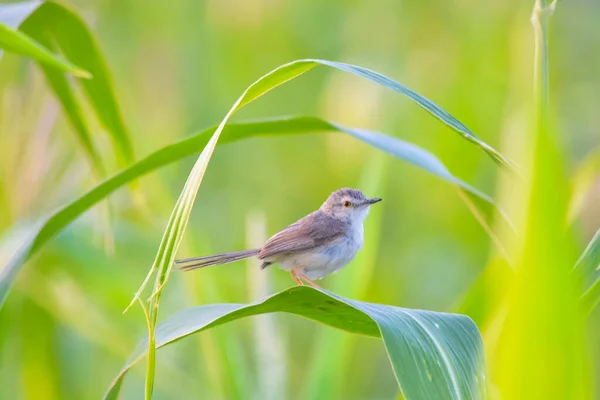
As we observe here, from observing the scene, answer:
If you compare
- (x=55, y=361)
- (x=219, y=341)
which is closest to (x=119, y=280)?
(x=55, y=361)

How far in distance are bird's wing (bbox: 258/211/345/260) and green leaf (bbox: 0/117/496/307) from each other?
0.89m

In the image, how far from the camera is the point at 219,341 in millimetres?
2656

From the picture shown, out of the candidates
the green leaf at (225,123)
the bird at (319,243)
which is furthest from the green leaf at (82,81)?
the green leaf at (225,123)

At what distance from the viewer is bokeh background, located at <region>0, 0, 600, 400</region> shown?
314 centimetres

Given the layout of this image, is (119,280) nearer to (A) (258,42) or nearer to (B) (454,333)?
(B) (454,333)

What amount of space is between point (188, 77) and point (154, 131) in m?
0.66

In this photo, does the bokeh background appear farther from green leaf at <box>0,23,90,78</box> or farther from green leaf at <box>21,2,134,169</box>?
green leaf at <box>0,23,90,78</box>

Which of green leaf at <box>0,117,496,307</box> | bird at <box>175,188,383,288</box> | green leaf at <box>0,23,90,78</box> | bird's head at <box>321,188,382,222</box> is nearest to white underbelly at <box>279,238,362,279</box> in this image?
bird at <box>175,188,383,288</box>

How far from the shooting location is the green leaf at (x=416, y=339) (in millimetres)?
1263

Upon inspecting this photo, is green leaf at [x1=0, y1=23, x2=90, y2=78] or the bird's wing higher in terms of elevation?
green leaf at [x1=0, y1=23, x2=90, y2=78]

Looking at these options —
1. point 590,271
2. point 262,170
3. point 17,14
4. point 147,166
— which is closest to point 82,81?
point 17,14

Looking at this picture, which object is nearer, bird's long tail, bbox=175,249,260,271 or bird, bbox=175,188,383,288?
bird's long tail, bbox=175,249,260,271

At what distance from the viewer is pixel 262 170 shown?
6.01 metres

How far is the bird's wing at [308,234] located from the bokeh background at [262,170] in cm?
12
